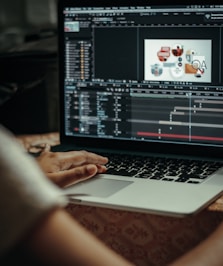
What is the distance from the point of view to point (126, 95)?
1.52 m

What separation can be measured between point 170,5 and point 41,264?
3.02 ft

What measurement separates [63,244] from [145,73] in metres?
0.87

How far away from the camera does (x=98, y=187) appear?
4.15ft

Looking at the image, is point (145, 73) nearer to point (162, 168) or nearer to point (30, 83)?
point (162, 168)

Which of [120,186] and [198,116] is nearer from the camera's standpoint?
[120,186]

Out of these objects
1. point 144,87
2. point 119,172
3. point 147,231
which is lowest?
point 147,231

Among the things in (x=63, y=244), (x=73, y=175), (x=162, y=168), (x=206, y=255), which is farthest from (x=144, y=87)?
(x=63, y=244)

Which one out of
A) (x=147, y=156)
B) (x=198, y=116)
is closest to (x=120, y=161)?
(x=147, y=156)

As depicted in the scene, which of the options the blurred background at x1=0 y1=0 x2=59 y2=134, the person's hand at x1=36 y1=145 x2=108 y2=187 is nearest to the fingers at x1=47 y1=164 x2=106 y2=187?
the person's hand at x1=36 y1=145 x2=108 y2=187

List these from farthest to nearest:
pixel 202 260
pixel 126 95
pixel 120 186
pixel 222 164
A: 1. pixel 126 95
2. pixel 222 164
3. pixel 120 186
4. pixel 202 260

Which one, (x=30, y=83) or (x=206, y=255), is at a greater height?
(x=30, y=83)

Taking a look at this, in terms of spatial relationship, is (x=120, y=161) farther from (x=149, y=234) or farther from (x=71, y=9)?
(x=71, y=9)

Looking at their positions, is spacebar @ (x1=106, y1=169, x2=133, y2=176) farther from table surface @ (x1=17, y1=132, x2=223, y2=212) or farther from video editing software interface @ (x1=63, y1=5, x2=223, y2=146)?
table surface @ (x1=17, y1=132, x2=223, y2=212)

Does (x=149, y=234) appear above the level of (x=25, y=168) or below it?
below
